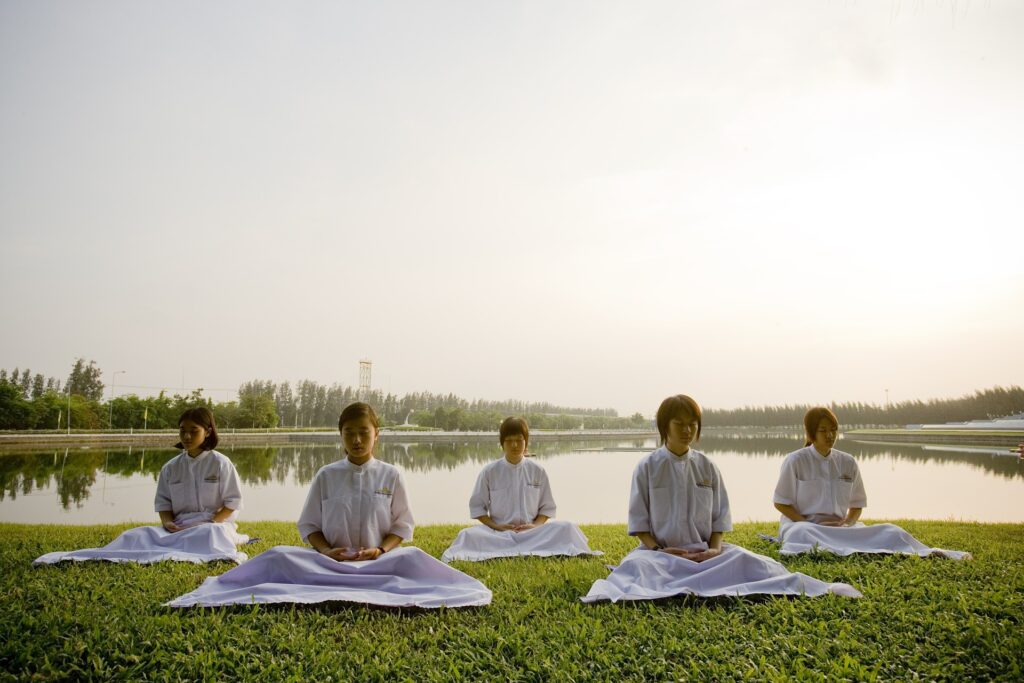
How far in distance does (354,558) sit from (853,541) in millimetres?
3922

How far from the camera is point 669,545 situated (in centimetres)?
388

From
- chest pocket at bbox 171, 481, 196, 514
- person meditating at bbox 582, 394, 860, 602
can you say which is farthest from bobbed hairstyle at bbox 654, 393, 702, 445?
chest pocket at bbox 171, 481, 196, 514

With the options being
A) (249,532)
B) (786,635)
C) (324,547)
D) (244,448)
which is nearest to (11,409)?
(244,448)

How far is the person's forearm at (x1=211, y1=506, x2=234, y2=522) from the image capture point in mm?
5008


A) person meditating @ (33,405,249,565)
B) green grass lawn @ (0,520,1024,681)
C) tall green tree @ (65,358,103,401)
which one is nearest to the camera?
green grass lawn @ (0,520,1024,681)

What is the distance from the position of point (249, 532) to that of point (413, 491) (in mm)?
8841

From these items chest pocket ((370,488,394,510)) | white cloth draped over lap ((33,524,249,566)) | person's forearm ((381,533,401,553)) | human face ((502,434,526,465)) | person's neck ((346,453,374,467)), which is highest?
person's neck ((346,453,374,467))

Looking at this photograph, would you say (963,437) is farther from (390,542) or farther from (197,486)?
(197,486)

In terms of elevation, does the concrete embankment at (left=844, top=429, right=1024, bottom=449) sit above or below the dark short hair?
below

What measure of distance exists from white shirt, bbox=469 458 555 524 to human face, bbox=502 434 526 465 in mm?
56

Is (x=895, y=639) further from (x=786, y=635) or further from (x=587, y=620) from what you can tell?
(x=587, y=620)

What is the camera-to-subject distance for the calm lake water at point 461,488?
10891 mm

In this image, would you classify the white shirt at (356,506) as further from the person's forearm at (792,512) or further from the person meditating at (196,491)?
the person's forearm at (792,512)

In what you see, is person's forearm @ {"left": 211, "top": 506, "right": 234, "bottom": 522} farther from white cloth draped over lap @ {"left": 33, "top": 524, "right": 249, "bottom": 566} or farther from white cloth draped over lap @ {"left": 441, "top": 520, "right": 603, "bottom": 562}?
white cloth draped over lap @ {"left": 441, "top": 520, "right": 603, "bottom": 562}
